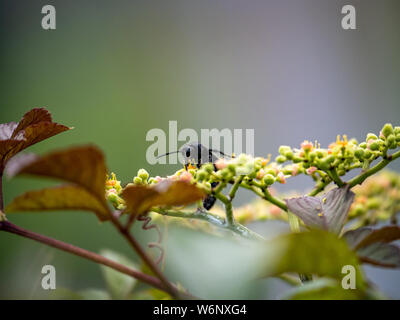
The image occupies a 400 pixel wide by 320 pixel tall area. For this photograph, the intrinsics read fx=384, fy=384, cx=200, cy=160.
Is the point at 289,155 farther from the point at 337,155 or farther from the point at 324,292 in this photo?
the point at 324,292

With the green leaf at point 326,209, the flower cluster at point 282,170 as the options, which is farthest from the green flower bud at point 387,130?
the green leaf at point 326,209

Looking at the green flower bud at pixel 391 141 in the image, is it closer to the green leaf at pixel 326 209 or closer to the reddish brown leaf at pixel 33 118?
the green leaf at pixel 326 209

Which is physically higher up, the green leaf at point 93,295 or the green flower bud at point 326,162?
the green flower bud at point 326,162

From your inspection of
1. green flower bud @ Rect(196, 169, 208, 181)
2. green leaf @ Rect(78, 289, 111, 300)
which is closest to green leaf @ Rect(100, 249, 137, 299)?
green leaf @ Rect(78, 289, 111, 300)

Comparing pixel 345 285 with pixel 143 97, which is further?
pixel 143 97

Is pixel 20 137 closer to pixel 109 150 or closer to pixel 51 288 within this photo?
pixel 51 288

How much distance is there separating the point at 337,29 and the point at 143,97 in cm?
123

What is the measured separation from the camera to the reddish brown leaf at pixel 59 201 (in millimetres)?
223

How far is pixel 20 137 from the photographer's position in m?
0.31

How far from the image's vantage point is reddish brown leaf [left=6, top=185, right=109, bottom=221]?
0.73 feet

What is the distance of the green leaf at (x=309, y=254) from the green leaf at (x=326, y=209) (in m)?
0.08

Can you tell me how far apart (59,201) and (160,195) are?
60 millimetres

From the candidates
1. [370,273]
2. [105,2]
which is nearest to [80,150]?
[370,273]

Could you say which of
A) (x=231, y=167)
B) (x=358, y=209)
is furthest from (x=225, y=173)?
(x=358, y=209)
